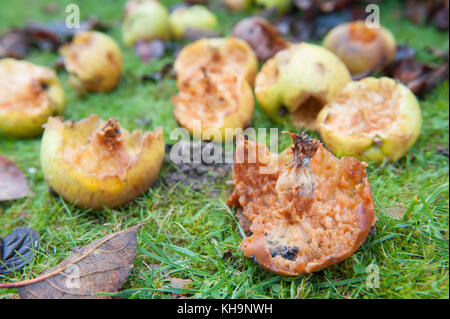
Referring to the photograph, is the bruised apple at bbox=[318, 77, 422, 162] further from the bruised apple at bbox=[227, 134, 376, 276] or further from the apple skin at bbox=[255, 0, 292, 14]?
the apple skin at bbox=[255, 0, 292, 14]

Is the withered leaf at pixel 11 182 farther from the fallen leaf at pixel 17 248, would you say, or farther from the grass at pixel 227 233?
the fallen leaf at pixel 17 248

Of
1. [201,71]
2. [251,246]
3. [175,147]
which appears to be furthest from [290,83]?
[251,246]

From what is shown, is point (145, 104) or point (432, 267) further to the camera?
point (145, 104)

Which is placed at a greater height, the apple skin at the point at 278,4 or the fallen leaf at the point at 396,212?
the apple skin at the point at 278,4

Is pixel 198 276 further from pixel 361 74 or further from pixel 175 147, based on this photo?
pixel 361 74

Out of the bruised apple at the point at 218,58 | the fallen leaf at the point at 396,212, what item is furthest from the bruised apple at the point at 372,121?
the bruised apple at the point at 218,58

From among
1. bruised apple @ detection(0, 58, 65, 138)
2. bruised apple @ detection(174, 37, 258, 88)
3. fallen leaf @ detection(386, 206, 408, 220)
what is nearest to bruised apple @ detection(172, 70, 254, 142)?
bruised apple @ detection(174, 37, 258, 88)
